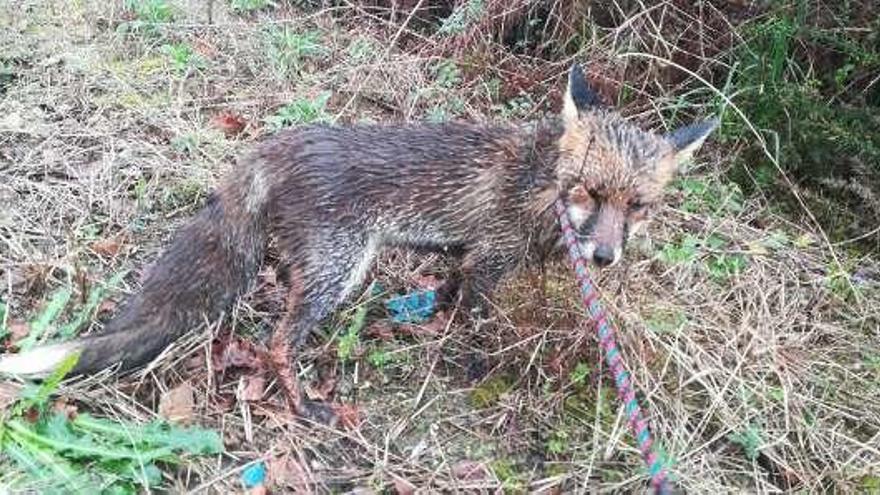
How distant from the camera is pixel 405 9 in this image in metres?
7.91

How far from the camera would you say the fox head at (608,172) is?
14.2 feet

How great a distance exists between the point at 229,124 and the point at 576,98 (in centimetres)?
294

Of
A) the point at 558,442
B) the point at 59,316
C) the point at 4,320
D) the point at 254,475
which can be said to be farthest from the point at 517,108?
the point at 4,320

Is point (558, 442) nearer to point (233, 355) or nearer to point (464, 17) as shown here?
point (233, 355)

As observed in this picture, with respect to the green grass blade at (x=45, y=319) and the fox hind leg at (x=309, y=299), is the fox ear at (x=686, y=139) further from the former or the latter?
the green grass blade at (x=45, y=319)

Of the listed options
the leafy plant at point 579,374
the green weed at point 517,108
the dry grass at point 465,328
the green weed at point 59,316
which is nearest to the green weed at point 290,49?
the dry grass at point 465,328

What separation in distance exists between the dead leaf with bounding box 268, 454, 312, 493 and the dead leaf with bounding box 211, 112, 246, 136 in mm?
3053

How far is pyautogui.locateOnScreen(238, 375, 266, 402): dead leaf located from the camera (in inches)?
169

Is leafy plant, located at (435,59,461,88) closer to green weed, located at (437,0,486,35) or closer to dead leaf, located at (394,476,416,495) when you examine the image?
green weed, located at (437,0,486,35)

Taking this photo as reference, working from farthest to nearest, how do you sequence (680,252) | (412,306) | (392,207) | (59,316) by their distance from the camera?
(680,252) < (412,306) < (392,207) < (59,316)

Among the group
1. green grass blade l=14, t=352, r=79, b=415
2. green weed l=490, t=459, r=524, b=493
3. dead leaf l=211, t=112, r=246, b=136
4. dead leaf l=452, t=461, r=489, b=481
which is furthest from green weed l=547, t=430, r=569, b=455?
dead leaf l=211, t=112, r=246, b=136

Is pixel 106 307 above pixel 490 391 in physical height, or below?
above

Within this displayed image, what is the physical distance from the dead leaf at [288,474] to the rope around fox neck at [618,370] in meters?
1.48

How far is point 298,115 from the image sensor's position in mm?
6414
